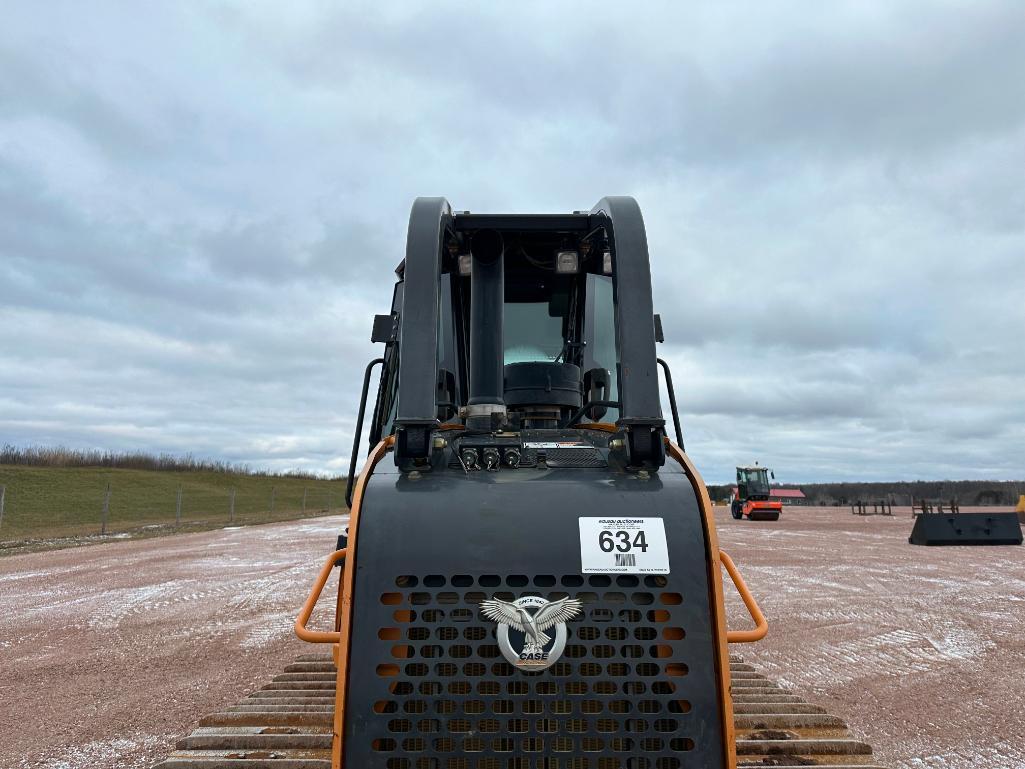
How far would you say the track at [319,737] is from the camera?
10.2 feet

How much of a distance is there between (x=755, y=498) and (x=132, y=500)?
3531 cm

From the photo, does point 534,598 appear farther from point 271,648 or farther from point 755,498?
point 755,498

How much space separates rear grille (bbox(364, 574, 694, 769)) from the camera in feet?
7.34

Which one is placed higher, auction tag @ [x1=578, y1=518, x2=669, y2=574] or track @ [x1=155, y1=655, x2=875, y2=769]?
auction tag @ [x1=578, y1=518, x2=669, y2=574]

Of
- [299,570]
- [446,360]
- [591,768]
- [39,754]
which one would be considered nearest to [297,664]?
[39,754]

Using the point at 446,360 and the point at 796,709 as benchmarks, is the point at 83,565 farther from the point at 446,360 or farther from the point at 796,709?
the point at 796,709

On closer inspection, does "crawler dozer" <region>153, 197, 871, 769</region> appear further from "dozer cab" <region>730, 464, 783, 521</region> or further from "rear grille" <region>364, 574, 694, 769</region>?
"dozer cab" <region>730, 464, 783, 521</region>

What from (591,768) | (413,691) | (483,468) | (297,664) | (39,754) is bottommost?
(39,754)

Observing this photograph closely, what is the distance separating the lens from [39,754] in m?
4.65

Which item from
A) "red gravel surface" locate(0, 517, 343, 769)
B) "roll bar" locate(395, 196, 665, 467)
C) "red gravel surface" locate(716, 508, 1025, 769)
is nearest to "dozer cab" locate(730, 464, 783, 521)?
"red gravel surface" locate(716, 508, 1025, 769)

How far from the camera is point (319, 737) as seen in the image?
3.42m

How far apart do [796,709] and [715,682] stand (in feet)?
6.18

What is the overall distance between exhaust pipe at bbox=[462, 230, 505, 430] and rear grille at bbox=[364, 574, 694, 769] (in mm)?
1393

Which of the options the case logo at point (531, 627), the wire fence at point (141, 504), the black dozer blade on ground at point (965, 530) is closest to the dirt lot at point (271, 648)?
the case logo at point (531, 627)
